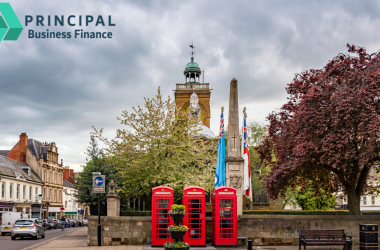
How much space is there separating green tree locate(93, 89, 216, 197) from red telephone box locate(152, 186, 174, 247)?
20.4ft

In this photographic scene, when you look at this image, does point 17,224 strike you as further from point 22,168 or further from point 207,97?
point 207,97

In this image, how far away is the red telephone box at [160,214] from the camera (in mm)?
15625

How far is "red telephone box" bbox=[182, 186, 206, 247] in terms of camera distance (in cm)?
1555

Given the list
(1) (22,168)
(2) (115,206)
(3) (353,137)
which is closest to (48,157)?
(1) (22,168)

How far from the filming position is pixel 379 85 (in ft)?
55.5

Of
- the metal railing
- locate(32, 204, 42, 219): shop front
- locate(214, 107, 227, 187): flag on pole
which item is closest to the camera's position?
locate(214, 107, 227, 187): flag on pole

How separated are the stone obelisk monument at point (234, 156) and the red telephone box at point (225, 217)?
166 cm

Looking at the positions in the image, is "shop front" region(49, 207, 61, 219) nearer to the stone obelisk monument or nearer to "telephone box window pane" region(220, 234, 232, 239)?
the stone obelisk monument

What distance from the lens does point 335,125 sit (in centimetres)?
1711

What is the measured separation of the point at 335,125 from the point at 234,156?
4.85 metres

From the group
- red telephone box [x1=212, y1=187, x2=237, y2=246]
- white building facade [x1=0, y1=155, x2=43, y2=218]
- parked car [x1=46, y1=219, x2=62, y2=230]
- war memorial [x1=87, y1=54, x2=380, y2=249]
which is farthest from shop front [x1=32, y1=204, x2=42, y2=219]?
red telephone box [x1=212, y1=187, x2=237, y2=246]

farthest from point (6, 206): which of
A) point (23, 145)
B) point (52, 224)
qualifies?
point (23, 145)

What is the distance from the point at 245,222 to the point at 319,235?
3577mm

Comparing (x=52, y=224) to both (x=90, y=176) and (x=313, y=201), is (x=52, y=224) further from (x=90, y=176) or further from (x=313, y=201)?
(x=313, y=201)
